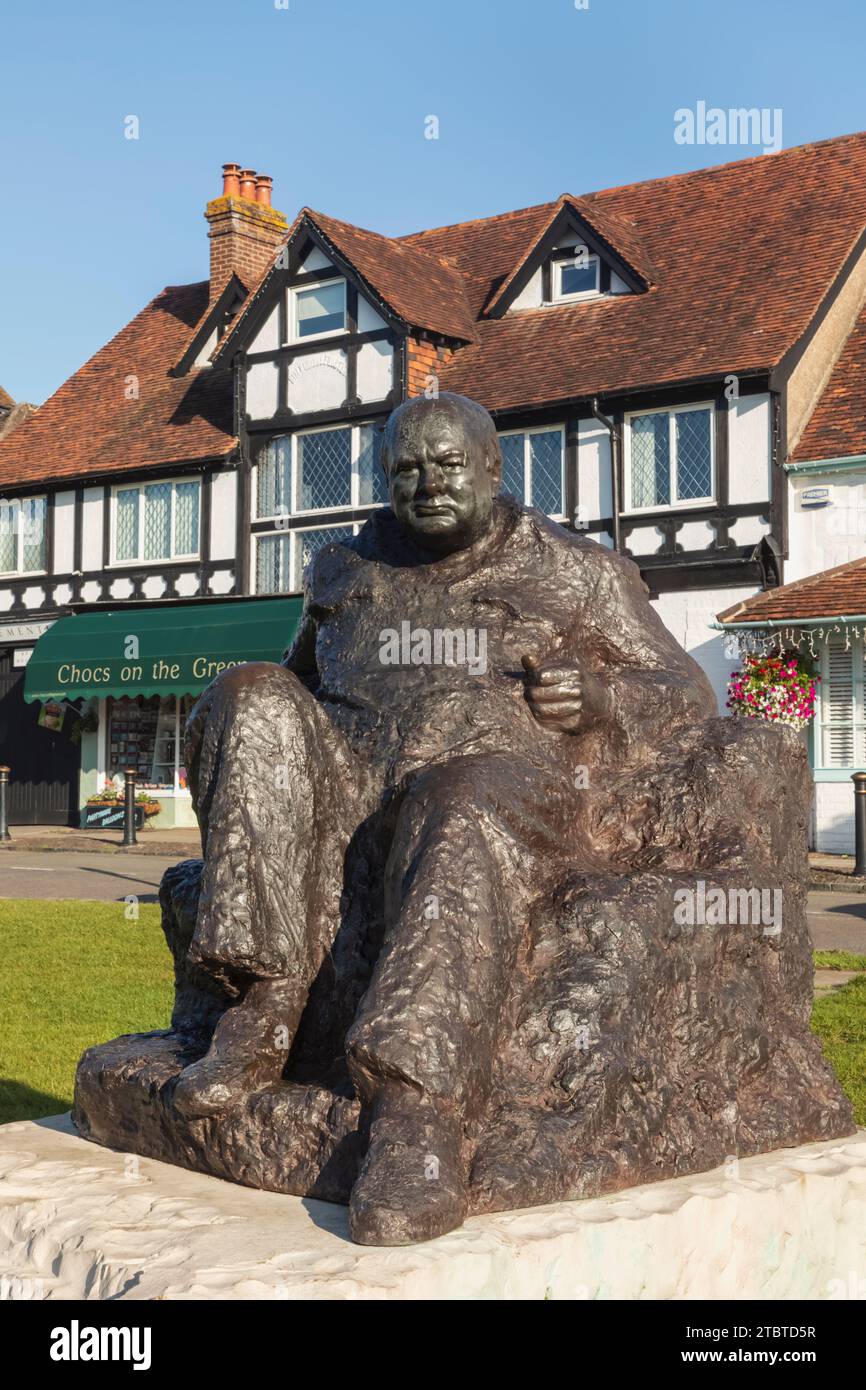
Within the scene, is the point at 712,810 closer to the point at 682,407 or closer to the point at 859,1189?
the point at 859,1189

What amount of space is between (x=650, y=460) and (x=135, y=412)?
36.0ft

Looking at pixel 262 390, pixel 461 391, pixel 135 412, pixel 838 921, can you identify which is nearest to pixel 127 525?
pixel 135 412

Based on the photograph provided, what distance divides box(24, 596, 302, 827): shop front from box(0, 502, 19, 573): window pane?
2278 millimetres

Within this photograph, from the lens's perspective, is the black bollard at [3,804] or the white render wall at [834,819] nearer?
the white render wall at [834,819]

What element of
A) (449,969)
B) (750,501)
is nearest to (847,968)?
(449,969)

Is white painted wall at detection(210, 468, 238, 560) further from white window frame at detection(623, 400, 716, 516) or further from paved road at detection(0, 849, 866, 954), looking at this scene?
white window frame at detection(623, 400, 716, 516)

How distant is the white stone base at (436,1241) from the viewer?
3.53m

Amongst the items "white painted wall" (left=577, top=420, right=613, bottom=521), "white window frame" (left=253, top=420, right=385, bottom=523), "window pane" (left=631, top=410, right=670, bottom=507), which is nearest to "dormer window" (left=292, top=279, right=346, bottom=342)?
"white window frame" (left=253, top=420, right=385, bottom=523)

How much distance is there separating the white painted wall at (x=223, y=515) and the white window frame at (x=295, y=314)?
7.88ft

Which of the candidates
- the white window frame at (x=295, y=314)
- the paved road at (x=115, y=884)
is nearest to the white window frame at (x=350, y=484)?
the white window frame at (x=295, y=314)

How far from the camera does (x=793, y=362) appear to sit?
21.8m

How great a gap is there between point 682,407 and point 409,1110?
63.6 feet

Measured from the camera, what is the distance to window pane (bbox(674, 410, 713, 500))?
875 inches

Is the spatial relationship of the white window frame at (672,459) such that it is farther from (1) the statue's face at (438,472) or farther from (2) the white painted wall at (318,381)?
(1) the statue's face at (438,472)
